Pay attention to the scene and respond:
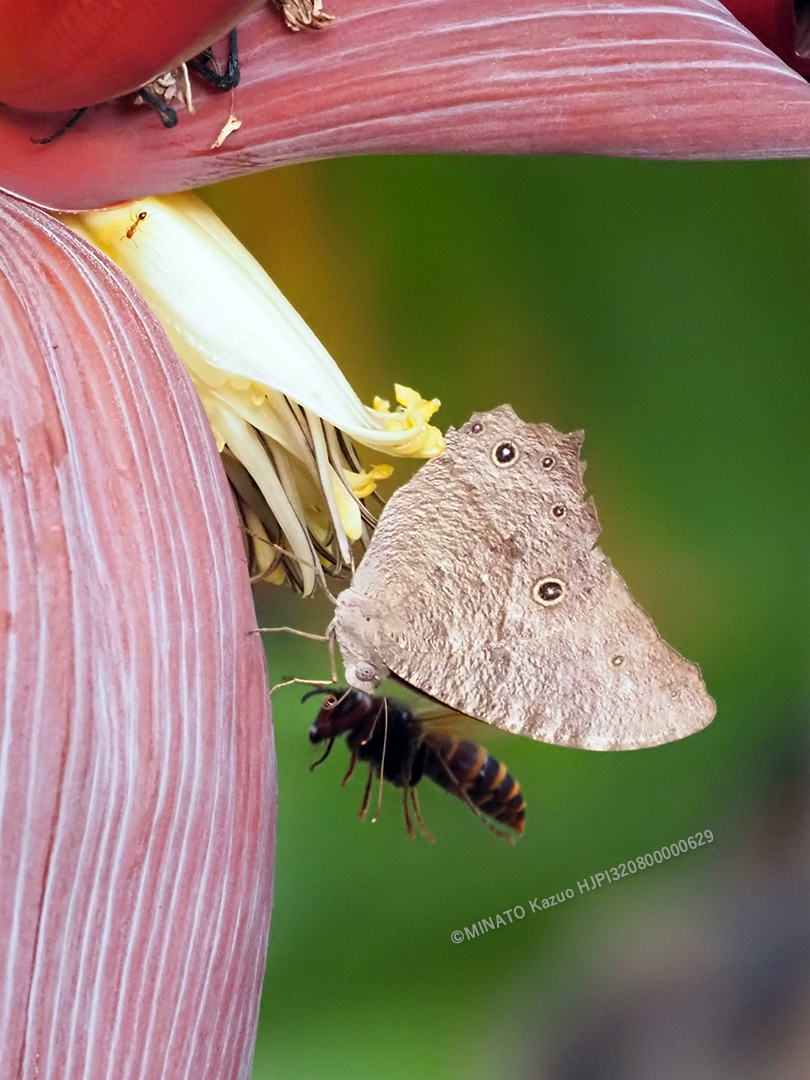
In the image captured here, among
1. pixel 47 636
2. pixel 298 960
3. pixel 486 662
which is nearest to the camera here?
pixel 47 636

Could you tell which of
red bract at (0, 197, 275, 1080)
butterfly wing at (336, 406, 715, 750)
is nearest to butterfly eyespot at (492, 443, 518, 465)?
butterfly wing at (336, 406, 715, 750)

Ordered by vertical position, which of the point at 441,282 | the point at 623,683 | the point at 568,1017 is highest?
the point at 441,282

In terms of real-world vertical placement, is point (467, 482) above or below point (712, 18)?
below

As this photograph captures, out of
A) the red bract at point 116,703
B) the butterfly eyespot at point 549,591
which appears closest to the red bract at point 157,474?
the red bract at point 116,703

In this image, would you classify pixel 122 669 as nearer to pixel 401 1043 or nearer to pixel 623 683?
pixel 623 683

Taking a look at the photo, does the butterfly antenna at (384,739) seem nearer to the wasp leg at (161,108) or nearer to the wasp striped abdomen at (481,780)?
the wasp striped abdomen at (481,780)

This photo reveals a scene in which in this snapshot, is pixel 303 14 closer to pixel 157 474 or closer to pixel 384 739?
pixel 157 474

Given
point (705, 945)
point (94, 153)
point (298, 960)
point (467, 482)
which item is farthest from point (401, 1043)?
point (94, 153)
